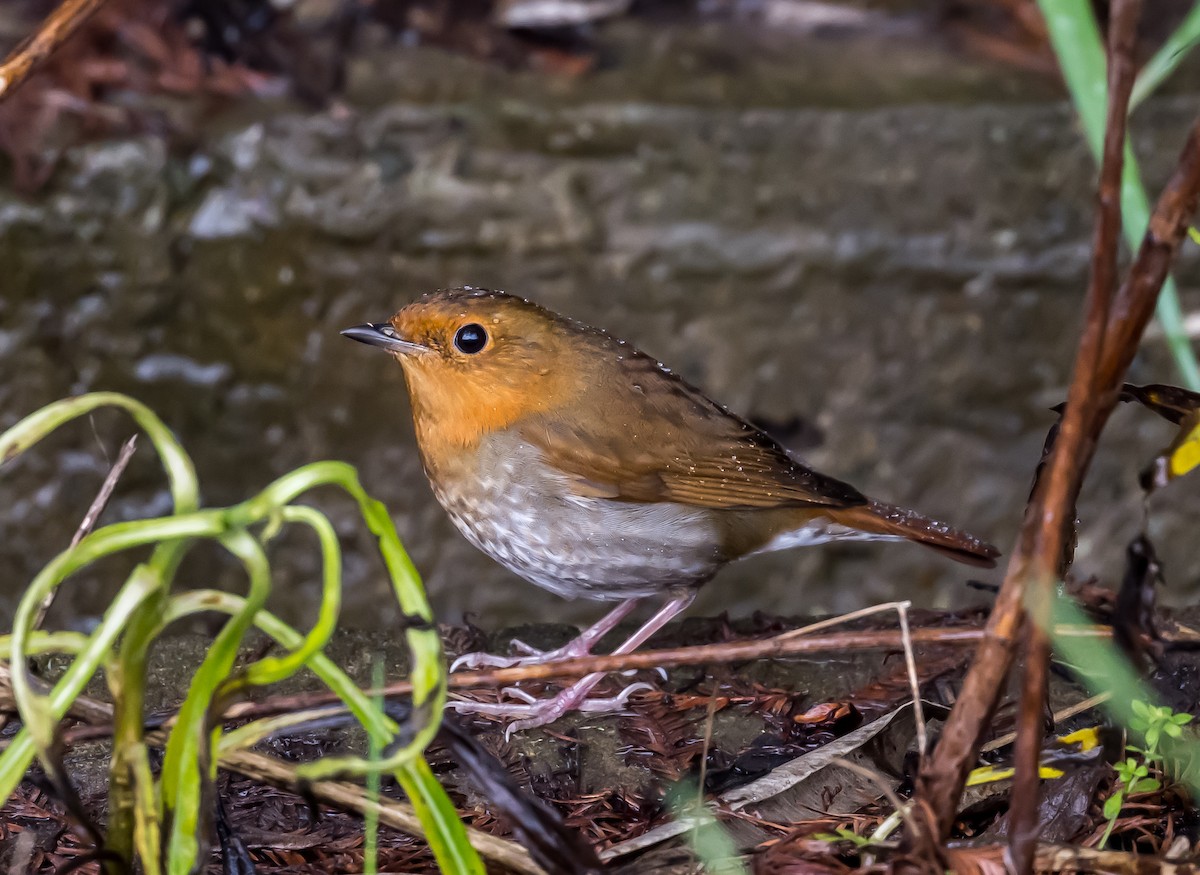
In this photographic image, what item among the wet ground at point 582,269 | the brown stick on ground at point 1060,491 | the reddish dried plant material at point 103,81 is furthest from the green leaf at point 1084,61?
the reddish dried plant material at point 103,81

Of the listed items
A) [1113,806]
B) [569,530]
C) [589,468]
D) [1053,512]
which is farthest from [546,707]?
[1053,512]

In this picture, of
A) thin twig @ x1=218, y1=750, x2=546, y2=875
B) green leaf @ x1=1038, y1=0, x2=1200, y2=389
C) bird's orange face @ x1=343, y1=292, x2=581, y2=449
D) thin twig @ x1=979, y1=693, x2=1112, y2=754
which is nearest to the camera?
green leaf @ x1=1038, y1=0, x2=1200, y2=389

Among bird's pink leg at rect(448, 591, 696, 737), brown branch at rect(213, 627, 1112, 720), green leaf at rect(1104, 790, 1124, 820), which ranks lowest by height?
bird's pink leg at rect(448, 591, 696, 737)

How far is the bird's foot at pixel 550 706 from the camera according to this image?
93.2 inches

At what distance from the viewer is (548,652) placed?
111 inches

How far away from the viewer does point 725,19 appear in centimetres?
548

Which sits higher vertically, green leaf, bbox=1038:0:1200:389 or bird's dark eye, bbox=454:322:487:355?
green leaf, bbox=1038:0:1200:389

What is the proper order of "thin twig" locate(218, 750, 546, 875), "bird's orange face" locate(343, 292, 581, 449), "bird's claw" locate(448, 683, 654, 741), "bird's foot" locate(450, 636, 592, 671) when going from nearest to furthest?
"thin twig" locate(218, 750, 546, 875) → "bird's claw" locate(448, 683, 654, 741) → "bird's foot" locate(450, 636, 592, 671) → "bird's orange face" locate(343, 292, 581, 449)

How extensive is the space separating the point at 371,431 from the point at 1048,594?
3675mm

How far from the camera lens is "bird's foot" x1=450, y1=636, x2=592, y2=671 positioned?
264 cm

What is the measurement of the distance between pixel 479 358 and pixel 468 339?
5 cm

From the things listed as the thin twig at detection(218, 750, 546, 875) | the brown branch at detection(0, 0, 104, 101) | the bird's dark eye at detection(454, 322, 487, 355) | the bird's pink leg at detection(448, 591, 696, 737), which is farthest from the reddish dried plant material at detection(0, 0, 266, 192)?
the thin twig at detection(218, 750, 546, 875)

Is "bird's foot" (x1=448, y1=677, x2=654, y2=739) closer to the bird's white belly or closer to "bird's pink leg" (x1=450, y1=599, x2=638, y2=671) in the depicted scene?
"bird's pink leg" (x1=450, y1=599, x2=638, y2=671)

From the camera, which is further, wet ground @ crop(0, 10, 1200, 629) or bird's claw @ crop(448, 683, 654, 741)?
wet ground @ crop(0, 10, 1200, 629)
